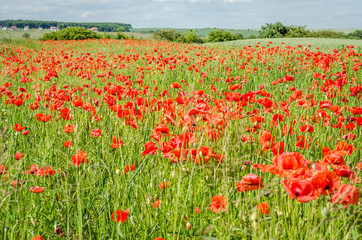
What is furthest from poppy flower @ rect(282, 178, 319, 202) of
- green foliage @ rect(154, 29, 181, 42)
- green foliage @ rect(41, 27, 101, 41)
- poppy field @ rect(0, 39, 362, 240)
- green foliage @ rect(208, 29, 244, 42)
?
green foliage @ rect(208, 29, 244, 42)

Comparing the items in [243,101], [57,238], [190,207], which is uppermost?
[243,101]

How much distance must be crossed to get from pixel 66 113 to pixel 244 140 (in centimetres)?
156

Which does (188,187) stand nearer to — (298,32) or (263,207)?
(263,207)

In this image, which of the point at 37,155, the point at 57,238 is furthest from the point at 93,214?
the point at 37,155

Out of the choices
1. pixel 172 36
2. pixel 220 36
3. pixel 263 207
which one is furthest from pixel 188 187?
pixel 220 36

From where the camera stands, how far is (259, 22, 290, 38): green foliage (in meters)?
35.7

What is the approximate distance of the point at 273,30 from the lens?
118ft

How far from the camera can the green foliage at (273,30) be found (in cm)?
3566

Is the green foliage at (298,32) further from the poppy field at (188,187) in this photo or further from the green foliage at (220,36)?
the poppy field at (188,187)

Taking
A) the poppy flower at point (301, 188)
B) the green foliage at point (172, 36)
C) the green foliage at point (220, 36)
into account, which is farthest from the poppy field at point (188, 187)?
the green foliage at point (220, 36)

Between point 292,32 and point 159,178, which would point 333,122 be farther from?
point 292,32

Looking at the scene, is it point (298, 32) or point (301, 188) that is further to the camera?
point (298, 32)

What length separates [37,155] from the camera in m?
2.40

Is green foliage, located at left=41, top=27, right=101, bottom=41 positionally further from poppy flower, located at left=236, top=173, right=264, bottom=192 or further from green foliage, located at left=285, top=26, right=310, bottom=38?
poppy flower, located at left=236, top=173, right=264, bottom=192
